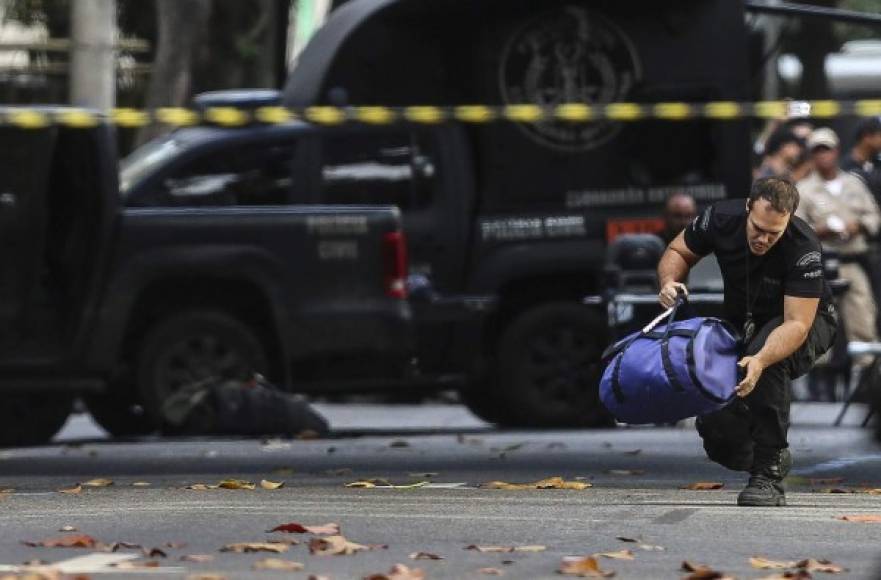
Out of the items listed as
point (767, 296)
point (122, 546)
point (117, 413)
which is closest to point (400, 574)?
point (122, 546)

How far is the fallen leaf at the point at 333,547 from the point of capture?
8.71 metres

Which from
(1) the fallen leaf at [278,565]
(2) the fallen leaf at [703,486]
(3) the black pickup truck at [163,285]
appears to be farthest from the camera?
(3) the black pickup truck at [163,285]

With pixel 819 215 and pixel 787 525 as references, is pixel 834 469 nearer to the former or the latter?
pixel 787 525

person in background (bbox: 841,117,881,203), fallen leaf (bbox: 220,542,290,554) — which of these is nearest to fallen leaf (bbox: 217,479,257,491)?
fallen leaf (bbox: 220,542,290,554)

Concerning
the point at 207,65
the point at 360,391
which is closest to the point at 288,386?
the point at 360,391

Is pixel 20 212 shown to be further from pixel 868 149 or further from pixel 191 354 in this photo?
pixel 868 149

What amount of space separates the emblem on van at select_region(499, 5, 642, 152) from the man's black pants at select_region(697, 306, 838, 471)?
6.01 m

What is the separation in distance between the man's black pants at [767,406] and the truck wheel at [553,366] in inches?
212

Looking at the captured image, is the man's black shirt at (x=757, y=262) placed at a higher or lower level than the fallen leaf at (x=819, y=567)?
higher

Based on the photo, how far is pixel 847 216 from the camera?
16.9 metres

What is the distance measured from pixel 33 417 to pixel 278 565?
25.1ft

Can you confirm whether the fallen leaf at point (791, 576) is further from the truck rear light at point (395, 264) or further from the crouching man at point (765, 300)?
the truck rear light at point (395, 264)

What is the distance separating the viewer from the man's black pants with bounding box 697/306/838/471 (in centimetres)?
1011

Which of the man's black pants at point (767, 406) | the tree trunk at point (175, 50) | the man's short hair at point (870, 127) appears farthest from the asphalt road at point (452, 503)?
the tree trunk at point (175, 50)
